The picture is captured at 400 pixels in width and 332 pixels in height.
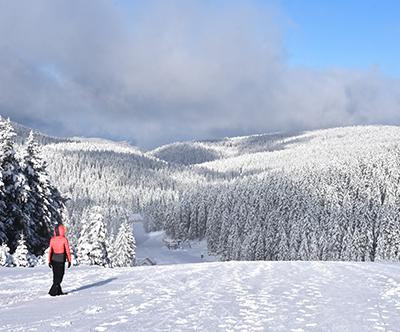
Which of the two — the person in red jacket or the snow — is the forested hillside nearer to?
the snow

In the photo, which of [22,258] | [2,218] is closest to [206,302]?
[22,258]

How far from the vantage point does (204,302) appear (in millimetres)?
7461

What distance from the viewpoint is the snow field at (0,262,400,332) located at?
18.5 ft

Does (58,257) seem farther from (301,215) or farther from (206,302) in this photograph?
(301,215)

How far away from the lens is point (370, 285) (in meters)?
9.98

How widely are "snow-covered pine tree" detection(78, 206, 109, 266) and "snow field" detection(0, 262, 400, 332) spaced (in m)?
11.7

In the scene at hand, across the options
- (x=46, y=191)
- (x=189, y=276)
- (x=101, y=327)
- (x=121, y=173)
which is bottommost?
(x=189, y=276)

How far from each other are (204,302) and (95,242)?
17.9 meters

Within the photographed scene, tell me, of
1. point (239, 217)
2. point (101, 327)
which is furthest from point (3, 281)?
point (239, 217)

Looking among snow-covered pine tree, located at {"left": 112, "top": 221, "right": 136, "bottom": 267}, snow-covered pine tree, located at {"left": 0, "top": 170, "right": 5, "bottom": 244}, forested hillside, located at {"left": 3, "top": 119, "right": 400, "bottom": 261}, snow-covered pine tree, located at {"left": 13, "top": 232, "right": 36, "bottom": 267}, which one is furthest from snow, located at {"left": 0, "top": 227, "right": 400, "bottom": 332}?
snow-covered pine tree, located at {"left": 112, "top": 221, "right": 136, "bottom": 267}

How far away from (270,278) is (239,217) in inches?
2444

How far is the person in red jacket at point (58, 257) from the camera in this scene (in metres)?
7.88

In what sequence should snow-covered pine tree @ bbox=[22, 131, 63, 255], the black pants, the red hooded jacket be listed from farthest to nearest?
snow-covered pine tree @ bbox=[22, 131, 63, 255]
the red hooded jacket
the black pants

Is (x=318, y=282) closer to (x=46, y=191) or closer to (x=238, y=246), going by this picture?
(x=46, y=191)
